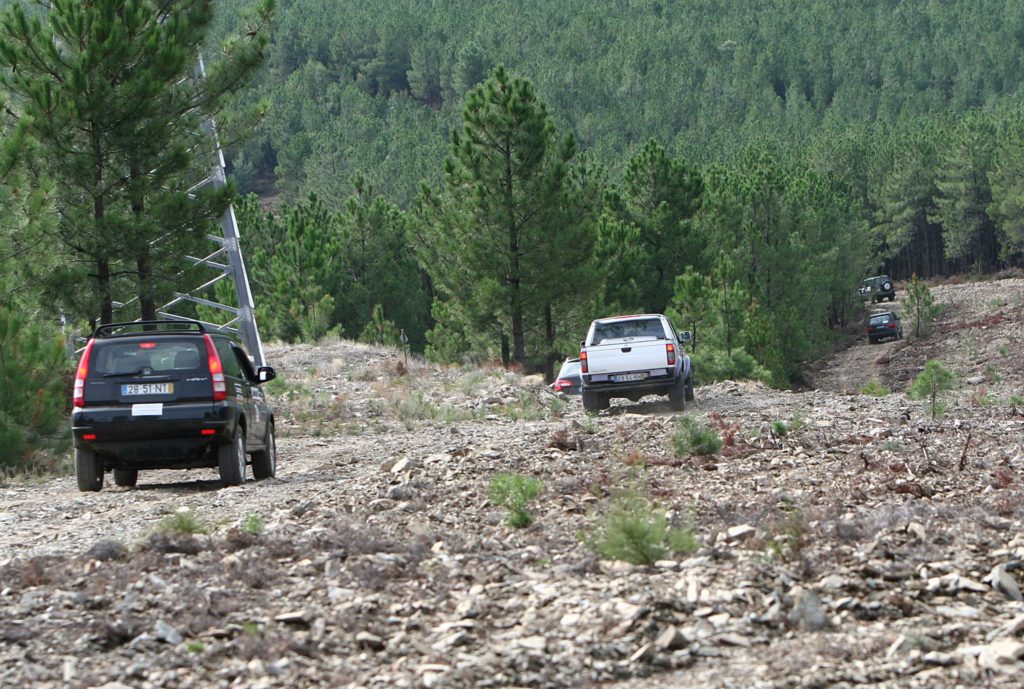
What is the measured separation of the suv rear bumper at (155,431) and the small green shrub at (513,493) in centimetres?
366

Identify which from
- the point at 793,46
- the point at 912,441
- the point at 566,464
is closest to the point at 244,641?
the point at 566,464

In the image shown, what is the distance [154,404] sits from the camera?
43.7 feet

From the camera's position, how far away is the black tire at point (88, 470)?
45.1 feet

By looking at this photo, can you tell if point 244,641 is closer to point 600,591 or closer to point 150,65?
point 600,591

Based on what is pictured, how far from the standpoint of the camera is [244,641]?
6422 mm

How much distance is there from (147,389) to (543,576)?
6964 mm

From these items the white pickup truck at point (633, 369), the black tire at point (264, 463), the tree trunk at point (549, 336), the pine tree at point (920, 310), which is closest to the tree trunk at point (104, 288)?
the black tire at point (264, 463)

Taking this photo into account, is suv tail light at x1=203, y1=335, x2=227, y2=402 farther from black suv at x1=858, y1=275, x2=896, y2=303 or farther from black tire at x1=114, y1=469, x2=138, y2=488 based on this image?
black suv at x1=858, y1=275, x2=896, y2=303

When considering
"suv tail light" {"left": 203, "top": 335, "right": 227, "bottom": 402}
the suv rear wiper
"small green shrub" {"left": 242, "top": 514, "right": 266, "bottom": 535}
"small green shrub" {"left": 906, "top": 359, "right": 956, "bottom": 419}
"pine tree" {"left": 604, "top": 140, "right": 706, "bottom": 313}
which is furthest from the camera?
"pine tree" {"left": 604, "top": 140, "right": 706, "bottom": 313}

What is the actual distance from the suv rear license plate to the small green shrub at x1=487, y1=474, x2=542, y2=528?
4068mm

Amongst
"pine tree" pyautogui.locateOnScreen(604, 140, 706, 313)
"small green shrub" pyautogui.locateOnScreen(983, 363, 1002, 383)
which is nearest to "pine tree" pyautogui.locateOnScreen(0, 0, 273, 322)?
"pine tree" pyautogui.locateOnScreen(604, 140, 706, 313)

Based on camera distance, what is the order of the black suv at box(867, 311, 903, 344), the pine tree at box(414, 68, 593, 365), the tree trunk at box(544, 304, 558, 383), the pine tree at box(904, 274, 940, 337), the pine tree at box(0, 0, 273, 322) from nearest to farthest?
the pine tree at box(0, 0, 273, 322) < the pine tree at box(414, 68, 593, 365) < the tree trunk at box(544, 304, 558, 383) < the pine tree at box(904, 274, 940, 337) < the black suv at box(867, 311, 903, 344)

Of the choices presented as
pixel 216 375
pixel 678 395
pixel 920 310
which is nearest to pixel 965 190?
pixel 920 310

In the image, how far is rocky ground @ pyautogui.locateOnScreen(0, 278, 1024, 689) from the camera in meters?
6.09
